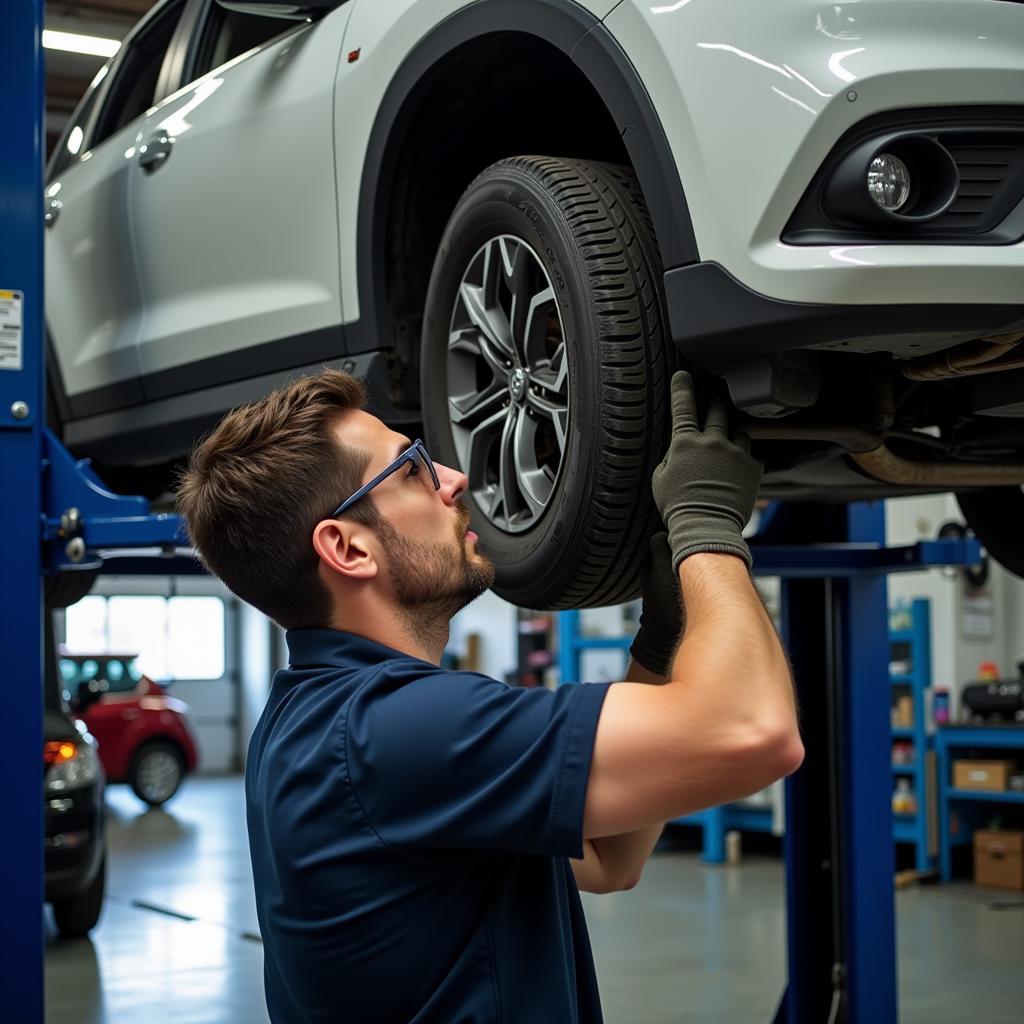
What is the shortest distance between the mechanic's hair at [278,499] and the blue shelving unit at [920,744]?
21.6 ft

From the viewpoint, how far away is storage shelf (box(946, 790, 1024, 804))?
723 cm

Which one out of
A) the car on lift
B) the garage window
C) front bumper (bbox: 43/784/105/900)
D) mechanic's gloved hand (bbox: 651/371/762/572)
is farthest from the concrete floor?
the garage window

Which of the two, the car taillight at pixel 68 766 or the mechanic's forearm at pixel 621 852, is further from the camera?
the car taillight at pixel 68 766

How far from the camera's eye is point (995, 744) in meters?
7.32

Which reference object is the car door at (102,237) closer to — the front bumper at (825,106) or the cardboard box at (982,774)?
the front bumper at (825,106)

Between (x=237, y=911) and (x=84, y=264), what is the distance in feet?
14.9

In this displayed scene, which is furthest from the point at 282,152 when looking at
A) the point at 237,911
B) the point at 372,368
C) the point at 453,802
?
the point at 237,911

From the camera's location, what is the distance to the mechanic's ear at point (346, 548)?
147 cm

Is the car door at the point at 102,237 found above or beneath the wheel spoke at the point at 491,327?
above

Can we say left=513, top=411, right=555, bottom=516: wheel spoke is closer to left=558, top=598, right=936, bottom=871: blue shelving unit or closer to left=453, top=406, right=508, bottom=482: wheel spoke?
left=453, top=406, right=508, bottom=482: wheel spoke

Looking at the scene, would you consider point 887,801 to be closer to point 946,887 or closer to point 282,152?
point 282,152

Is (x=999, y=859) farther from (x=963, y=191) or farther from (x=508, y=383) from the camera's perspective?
(x=963, y=191)

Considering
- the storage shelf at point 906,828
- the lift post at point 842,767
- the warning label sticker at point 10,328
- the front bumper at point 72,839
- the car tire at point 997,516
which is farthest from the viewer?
the storage shelf at point 906,828

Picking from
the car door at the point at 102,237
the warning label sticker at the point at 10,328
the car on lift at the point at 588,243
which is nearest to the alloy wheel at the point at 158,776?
the car door at the point at 102,237
